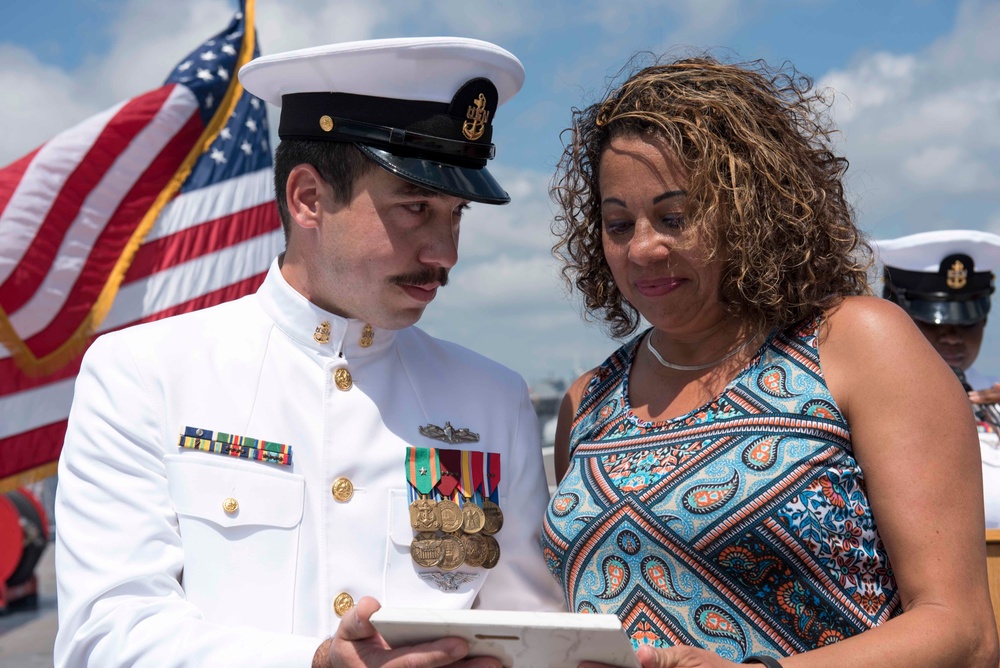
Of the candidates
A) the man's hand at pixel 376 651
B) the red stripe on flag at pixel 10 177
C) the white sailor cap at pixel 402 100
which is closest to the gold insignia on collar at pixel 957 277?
the white sailor cap at pixel 402 100

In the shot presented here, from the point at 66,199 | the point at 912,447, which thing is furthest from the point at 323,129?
the point at 66,199

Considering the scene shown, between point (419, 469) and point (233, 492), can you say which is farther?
point (419, 469)

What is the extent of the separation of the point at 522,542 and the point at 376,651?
90 cm

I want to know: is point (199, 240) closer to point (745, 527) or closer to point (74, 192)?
point (74, 192)

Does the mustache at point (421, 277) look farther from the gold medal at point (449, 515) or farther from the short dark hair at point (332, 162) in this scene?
the gold medal at point (449, 515)

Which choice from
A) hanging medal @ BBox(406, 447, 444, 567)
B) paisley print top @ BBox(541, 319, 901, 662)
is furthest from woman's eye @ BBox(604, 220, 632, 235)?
hanging medal @ BBox(406, 447, 444, 567)

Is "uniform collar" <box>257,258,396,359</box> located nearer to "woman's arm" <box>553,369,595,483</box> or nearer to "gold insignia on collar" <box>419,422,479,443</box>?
"gold insignia on collar" <box>419,422,479,443</box>

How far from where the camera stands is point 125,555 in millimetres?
2430

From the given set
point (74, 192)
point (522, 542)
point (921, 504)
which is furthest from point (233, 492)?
point (74, 192)

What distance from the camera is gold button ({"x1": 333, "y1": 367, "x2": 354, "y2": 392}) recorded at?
2871 millimetres

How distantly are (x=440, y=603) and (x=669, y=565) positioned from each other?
2.13 ft

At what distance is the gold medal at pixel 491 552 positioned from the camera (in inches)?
112

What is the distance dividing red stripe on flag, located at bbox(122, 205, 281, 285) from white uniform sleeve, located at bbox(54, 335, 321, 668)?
4942mm

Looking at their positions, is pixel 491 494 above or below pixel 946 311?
below
